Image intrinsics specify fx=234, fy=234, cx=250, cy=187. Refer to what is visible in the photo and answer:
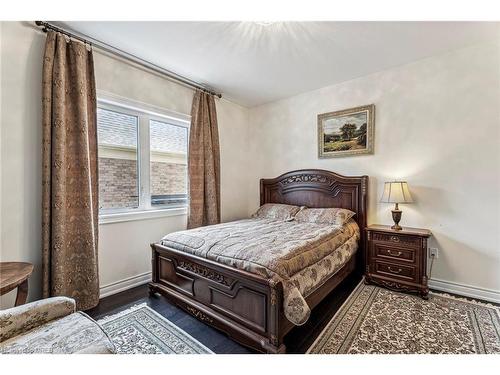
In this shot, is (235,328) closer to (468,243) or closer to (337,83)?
(468,243)

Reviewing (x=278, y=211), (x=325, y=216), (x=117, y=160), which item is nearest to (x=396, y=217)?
(x=325, y=216)

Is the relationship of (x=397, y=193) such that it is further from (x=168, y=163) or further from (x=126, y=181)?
(x=126, y=181)

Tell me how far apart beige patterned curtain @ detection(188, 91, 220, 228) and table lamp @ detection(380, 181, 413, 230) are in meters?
2.28

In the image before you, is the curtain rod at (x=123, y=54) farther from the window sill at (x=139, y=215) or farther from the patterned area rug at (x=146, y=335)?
the patterned area rug at (x=146, y=335)

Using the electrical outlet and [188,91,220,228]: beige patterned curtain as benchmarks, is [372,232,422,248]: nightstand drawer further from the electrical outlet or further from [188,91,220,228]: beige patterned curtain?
[188,91,220,228]: beige patterned curtain

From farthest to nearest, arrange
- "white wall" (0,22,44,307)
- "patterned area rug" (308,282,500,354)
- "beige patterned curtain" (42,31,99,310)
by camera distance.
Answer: "beige patterned curtain" (42,31,99,310), "white wall" (0,22,44,307), "patterned area rug" (308,282,500,354)

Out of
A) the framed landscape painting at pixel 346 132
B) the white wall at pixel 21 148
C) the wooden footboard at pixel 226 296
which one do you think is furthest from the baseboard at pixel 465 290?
the white wall at pixel 21 148

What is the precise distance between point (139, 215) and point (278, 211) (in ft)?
6.24

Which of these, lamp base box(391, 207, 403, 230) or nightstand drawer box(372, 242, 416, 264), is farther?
lamp base box(391, 207, 403, 230)

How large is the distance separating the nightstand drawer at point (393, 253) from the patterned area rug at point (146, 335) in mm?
2071

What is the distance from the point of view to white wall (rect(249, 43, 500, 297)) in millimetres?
2410

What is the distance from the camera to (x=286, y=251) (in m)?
1.84

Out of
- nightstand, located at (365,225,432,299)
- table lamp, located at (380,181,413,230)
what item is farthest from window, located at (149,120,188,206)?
table lamp, located at (380,181,413,230)
